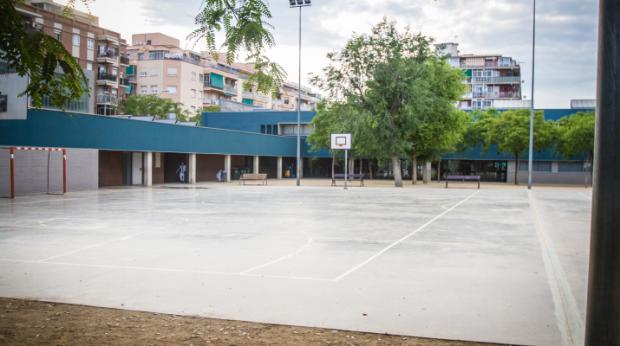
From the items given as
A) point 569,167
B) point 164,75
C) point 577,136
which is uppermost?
point 164,75

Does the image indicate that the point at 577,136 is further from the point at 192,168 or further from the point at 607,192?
the point at 607,192

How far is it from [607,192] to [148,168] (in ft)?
121

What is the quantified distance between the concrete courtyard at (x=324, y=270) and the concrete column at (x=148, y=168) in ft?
71.1

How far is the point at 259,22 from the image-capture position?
197 inches

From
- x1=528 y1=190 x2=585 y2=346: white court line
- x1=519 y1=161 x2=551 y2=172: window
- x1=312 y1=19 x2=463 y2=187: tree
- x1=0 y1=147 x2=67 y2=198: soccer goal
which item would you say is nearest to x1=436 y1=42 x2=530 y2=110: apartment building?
x1=519 y1=161 x2=551 y2=172: window

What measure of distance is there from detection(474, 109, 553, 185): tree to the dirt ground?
150ft

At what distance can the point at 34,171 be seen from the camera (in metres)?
27.7

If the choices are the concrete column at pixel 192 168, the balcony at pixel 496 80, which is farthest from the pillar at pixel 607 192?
the balcony at pixel 496 80

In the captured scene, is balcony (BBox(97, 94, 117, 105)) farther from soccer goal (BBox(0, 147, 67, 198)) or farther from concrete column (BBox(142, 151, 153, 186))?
soccer goal (BBox(0, 147, 67, 198))

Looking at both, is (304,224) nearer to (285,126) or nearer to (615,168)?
(615,168)

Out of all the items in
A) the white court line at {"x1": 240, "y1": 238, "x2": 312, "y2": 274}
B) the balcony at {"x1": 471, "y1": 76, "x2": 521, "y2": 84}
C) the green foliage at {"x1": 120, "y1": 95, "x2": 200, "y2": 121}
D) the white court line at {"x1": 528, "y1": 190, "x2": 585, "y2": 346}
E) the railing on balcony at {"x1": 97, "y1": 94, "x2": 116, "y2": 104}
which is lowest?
the white court line at {"x1": 240, "y1": 238, "x2": 312, "y2": 274}

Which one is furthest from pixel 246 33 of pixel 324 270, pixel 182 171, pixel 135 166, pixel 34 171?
pixel 182 171

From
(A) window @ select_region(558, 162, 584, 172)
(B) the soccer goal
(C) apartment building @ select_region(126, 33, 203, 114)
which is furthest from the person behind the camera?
(C) apartment building @ select_region(126, 33, 203, 114)

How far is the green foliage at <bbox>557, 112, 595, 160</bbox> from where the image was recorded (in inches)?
1812
